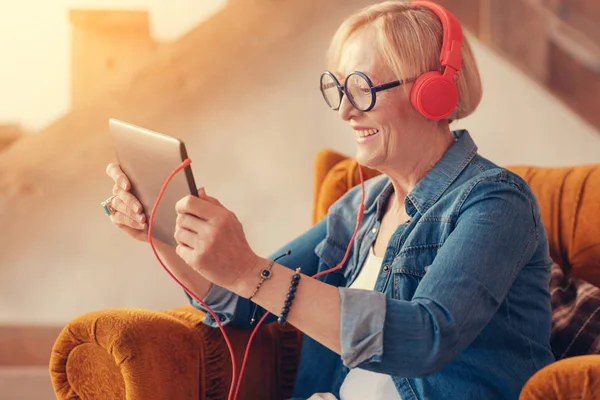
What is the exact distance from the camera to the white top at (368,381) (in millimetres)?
1233

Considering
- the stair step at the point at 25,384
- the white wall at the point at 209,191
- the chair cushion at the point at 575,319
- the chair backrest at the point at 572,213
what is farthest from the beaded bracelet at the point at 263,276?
the stair step at the point at 25,384

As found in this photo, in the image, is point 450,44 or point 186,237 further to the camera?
point 450,44

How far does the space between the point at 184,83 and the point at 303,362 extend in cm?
127

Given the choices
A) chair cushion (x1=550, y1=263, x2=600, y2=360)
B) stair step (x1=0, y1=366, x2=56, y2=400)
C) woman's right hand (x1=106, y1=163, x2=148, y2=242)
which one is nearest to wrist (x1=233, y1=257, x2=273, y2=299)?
woman's right hand (x1=106, y1=163, x2=148, y2=242)

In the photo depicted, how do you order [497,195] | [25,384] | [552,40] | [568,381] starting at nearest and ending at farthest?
[568,381]
[497,195]
[552,40]
[25,384]

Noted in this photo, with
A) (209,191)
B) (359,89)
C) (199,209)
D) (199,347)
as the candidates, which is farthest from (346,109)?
(209,191)

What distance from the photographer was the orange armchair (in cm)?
129

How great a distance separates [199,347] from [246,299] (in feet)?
0.45

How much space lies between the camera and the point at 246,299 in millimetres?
1446

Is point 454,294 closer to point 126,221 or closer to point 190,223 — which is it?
point 190,223

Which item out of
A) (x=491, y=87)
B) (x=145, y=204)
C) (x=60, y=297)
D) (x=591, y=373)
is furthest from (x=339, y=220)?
(x=60, y=297)

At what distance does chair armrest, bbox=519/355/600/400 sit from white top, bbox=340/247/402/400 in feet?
0.93

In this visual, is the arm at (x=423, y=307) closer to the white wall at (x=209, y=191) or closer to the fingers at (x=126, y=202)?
the fingers at (x=126, y=202)

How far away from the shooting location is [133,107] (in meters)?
2.45
